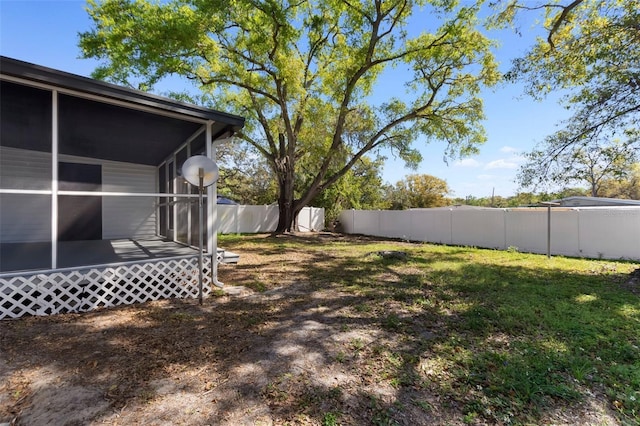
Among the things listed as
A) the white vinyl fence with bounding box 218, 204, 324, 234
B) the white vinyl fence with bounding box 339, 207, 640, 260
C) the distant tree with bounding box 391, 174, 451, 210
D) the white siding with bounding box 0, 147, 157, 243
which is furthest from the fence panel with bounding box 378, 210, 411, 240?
the distant tree with bounding box 391, 174, 451, 210

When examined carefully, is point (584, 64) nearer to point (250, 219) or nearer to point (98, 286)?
point (98, 286)

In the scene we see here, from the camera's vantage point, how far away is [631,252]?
28.4 ft

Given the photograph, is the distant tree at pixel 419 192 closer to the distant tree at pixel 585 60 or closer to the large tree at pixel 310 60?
the large tree at pixel 310 60

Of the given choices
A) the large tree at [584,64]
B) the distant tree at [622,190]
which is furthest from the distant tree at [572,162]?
the distant tree at [622,190]

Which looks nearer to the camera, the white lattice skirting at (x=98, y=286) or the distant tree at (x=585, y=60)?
the white lattice skirting at (x=98, y=286)

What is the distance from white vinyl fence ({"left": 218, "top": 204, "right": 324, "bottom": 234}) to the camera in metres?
16.5

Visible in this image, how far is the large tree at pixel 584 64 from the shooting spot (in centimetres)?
601

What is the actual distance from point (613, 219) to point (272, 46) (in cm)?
1198

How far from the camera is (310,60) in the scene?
1348 cm

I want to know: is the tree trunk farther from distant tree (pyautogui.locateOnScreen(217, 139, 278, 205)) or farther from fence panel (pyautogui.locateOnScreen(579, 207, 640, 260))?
fence panel (pyautogui.locateOnScreen(579, 207, 640, 260))

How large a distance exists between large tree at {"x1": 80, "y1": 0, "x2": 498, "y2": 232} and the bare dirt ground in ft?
30.8

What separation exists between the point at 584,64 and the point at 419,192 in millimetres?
22484

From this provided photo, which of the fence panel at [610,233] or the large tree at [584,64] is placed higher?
the large tree at [584,64]

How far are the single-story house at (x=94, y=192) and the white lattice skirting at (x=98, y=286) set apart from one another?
0.01 m
